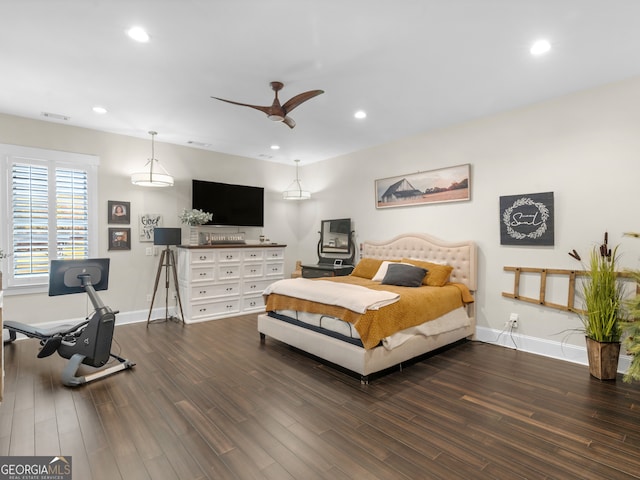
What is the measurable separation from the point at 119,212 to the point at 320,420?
167 inches

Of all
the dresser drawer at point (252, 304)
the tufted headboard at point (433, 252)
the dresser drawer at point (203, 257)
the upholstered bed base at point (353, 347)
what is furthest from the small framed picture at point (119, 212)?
the tufted headboard at point (433, 252)

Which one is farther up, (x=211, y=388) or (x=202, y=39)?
(x=202, y=39)

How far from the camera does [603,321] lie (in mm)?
3062

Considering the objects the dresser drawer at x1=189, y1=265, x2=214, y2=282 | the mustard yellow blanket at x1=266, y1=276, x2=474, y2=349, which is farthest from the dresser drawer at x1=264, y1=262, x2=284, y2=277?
the mustard yellow blanket at x1=266, y1=276, x2=474, y2=349

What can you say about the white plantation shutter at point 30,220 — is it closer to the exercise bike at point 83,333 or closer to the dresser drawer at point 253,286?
the exercise bike at point 83,333

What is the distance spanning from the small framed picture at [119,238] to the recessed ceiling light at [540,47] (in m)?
5.29

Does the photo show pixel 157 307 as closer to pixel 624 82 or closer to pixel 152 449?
pixel 152 449

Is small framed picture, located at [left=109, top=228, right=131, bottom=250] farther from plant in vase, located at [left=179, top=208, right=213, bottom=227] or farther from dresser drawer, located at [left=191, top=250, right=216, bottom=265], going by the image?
dresser drawer, located at [left=191, top=250, right=216, bottom=265]

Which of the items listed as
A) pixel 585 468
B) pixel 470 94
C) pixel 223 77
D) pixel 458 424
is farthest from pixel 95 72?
pixel 585 468

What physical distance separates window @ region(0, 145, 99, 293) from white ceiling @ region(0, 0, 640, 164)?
0.58 m

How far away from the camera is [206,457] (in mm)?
1956

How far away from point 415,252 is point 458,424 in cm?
283

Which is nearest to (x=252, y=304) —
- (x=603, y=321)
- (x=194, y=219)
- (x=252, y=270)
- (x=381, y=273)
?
(x=252, y=270)

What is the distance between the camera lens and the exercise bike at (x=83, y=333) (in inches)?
119
